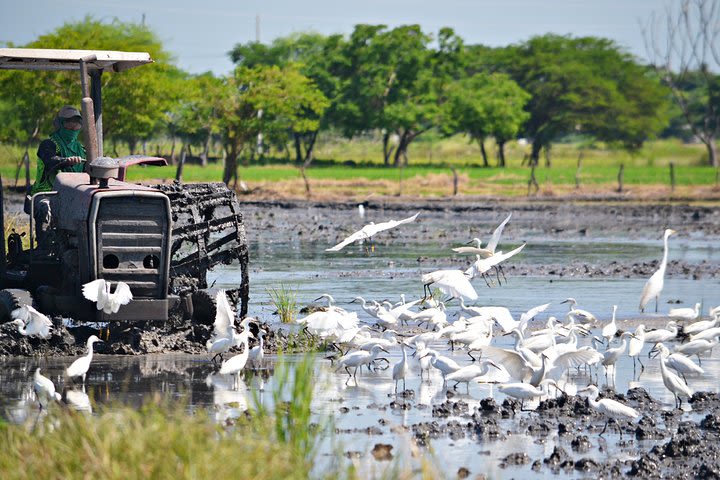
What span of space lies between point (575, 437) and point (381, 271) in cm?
1478

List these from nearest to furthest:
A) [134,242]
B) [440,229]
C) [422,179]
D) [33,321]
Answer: [33,321]
[134,242]
[440,229]
[422,179]

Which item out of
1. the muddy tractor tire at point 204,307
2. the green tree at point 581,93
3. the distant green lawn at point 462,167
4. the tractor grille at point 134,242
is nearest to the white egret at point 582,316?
the muddy tractor tire at point 204,307

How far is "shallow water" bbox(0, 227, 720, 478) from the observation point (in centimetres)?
934

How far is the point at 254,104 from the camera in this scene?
57.5m

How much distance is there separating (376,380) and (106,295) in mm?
2844

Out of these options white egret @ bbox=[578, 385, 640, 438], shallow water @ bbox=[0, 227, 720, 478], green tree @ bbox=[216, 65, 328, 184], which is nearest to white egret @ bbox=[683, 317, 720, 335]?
shallow water @ bbox=[0, 227, 720, 478]

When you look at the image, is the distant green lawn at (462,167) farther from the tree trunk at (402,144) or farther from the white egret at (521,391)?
the white egret at (521,391)

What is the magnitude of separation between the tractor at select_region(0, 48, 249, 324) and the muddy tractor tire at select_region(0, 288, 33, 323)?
11 mm

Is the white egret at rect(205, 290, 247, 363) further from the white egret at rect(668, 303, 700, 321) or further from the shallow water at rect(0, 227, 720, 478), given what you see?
the white egret at rect(668, 303, 700, 321)

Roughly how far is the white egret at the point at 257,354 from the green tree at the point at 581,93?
7822 cm

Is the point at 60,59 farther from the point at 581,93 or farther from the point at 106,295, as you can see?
the point at 581,93

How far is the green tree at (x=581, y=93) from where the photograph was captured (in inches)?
3711

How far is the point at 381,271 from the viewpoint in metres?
24.4

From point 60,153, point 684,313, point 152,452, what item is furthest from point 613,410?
point 60,153
